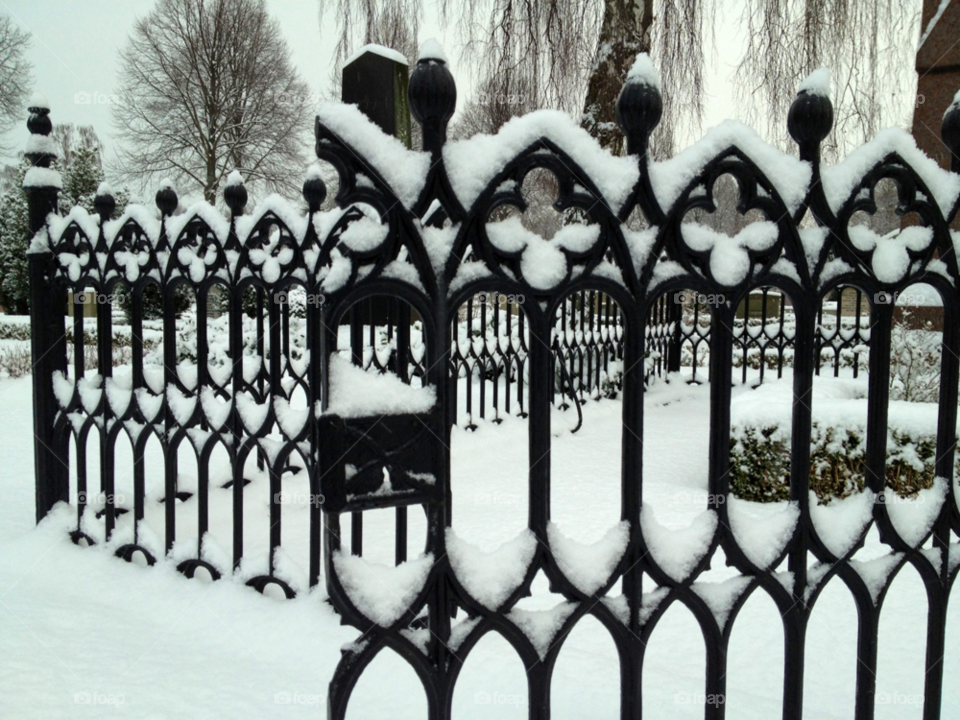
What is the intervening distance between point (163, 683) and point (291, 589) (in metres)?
0.62

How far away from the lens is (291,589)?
8.38 ft

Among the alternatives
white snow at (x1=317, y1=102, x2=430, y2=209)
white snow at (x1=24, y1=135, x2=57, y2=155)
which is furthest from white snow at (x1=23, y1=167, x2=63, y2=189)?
white snow at (x1=317, y1=102, x2=430, y2=209)

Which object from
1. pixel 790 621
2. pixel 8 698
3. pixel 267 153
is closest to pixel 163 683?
pixel 8 698

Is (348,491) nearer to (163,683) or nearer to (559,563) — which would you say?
(559,563)

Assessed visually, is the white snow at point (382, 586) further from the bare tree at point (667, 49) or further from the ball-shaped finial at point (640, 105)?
the bare tree at point (667, 49)

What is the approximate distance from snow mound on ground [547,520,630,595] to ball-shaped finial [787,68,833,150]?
2.56ft

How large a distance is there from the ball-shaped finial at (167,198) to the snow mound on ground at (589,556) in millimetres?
2499

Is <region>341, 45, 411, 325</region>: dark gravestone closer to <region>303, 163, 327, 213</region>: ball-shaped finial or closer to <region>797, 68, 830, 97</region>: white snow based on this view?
<region>303, 163, 327, 213</region>: ball-shaped finial

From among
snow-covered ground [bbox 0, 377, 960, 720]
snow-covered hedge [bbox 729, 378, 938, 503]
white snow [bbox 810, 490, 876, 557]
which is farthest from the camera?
snow-covered hedge [bbox 729, 378, 938, 503]

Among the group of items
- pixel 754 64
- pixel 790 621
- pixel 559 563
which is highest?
pixel 754 64

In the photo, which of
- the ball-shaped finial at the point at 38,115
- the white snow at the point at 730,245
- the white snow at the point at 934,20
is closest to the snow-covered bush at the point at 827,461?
the white snow at the point at 730,245

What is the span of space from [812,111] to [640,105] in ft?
1.11

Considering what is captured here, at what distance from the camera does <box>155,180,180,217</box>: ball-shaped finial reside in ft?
9.27

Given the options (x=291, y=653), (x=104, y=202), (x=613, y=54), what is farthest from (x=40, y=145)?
(x=613, y=54)
